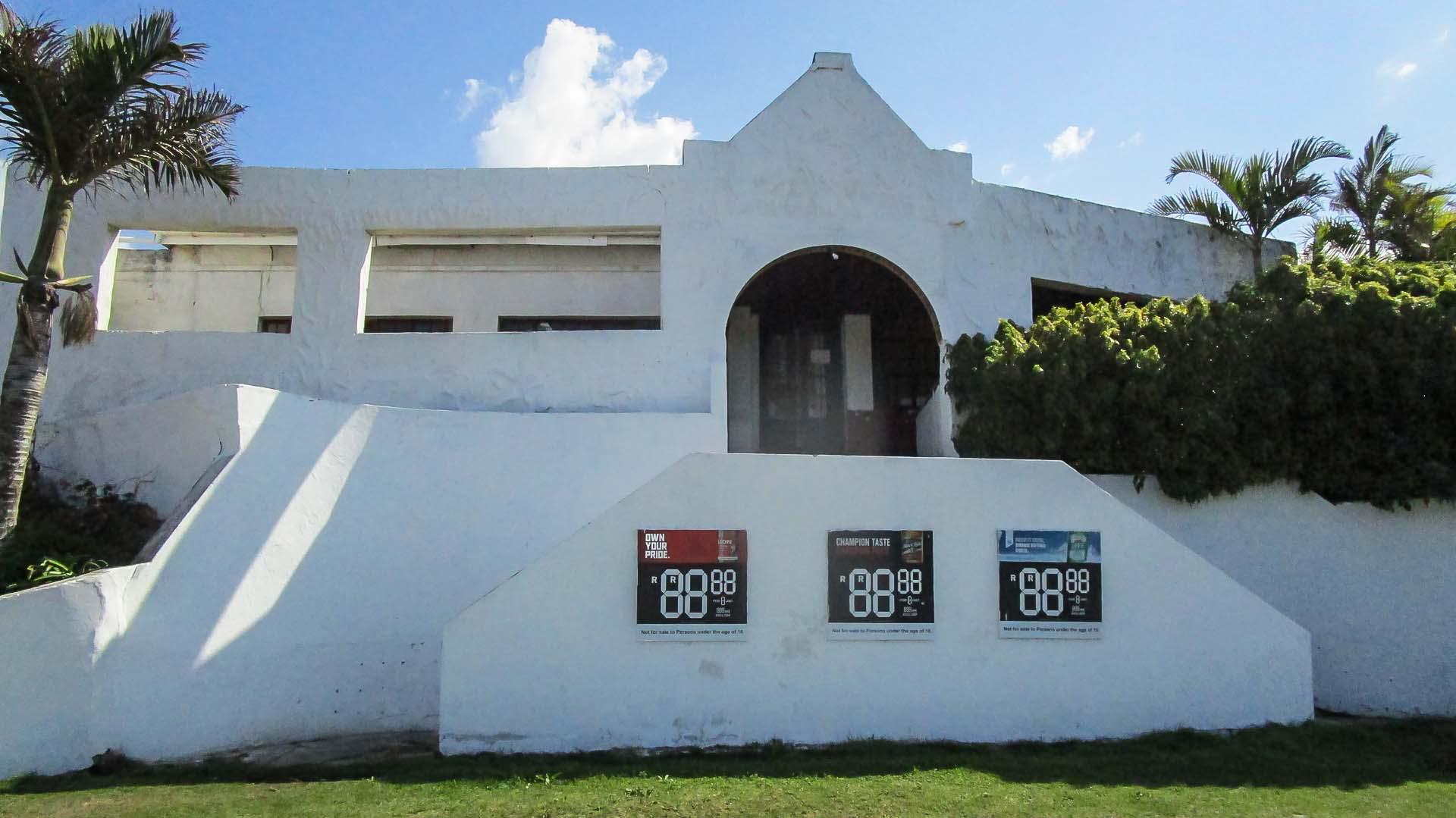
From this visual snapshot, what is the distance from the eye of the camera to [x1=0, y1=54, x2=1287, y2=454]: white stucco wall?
12000 millimetres

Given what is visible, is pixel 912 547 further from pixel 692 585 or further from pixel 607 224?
pixel 607 224

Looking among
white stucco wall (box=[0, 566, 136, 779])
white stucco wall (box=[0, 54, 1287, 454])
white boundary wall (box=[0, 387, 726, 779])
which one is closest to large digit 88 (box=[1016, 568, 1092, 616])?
white boundary wall (box=[0, 387, 726, 779])

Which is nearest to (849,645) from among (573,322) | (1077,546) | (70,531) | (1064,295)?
(1077,546)

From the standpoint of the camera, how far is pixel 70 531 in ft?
29.2

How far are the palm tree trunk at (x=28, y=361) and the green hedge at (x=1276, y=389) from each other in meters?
10.1

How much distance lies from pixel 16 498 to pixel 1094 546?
986 cm

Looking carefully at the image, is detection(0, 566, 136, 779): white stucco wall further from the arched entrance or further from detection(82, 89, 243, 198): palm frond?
the arched entrance

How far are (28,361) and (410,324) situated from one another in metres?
7.40

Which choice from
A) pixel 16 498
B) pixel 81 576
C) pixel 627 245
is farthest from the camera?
pixel 627 245

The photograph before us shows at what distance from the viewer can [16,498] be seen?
8.66m

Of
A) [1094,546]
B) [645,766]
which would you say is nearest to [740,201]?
[1094,546]

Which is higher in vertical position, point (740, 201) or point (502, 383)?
point (740, 201)

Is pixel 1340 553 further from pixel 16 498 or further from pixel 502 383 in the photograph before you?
pixel 16 498

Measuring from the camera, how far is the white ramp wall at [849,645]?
841 centimetres
